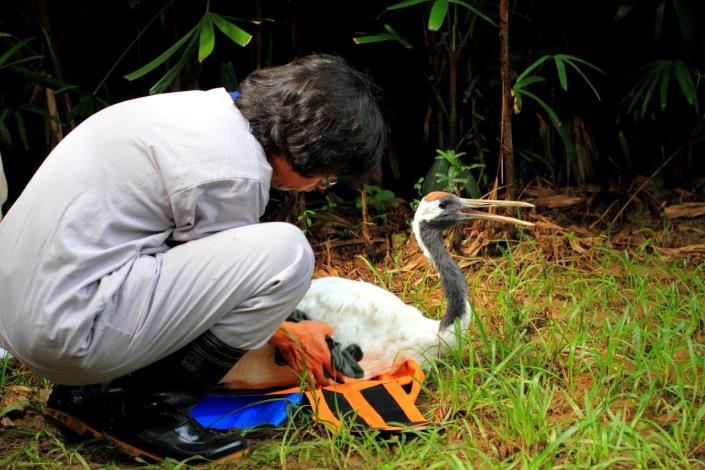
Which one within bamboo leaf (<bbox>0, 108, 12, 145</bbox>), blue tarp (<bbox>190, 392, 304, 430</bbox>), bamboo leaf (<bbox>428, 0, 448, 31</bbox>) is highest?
bamboo leaf (<bbox>428, 0, 448, 31</bbox>)

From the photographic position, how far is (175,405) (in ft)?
8.93

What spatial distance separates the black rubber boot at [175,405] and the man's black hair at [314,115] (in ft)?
2.16

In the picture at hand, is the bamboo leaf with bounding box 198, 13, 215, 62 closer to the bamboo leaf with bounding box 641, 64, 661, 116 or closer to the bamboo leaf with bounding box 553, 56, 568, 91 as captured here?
the bamboo leaf with bounding box 553, 56, 568, 91

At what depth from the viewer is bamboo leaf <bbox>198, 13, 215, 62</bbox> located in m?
3.93

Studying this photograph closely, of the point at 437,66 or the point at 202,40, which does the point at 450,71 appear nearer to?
the point at 437,66

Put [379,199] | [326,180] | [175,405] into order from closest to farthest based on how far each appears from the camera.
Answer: [175,405], [326,180], [379,199]

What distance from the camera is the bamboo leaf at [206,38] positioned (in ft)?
12.9

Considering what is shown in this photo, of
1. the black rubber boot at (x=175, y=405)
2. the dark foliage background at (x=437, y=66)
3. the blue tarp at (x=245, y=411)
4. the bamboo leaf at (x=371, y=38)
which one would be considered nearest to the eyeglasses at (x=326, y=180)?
the black rubber boot at (x=175, y=405)

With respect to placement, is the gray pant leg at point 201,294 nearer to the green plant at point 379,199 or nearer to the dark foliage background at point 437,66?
the dark foliage background at point 437,66

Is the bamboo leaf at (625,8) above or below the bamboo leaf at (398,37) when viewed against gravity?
above

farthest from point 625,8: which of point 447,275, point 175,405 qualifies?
point 175,405

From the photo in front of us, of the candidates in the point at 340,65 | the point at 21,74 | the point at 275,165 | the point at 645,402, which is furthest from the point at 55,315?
the point at 21,74

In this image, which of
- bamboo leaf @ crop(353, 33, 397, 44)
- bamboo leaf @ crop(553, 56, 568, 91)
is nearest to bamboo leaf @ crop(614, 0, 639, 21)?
bamboo leaf @ crop(553, 56, 568, 91)

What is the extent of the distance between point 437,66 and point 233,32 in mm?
1390
